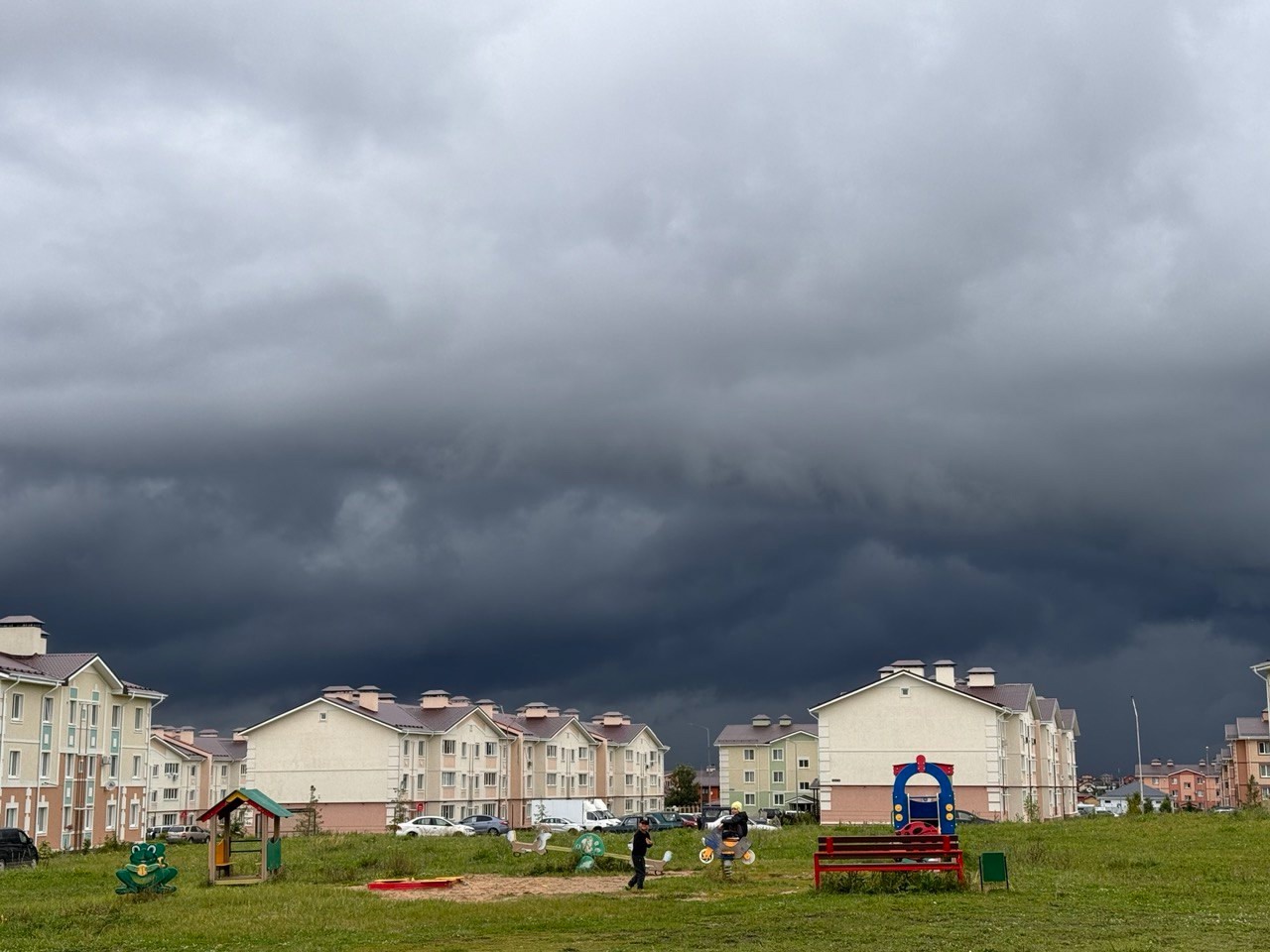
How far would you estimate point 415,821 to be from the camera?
257 ft

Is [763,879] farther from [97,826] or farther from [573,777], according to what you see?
[573,777]

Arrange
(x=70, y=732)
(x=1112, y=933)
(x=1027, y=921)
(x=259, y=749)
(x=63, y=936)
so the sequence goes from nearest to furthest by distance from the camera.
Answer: (x=1112, y=933) → (x=1027, y=921) → (x=63, y=936) → (x=70, y=732) → (x=259, y=749)

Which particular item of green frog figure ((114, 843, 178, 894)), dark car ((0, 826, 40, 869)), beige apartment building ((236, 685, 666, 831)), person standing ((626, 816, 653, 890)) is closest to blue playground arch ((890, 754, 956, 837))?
person standing ((626, 816, 653, 890))

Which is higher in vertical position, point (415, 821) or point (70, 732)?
point (70, 732)

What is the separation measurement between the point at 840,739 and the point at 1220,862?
47.8 metres

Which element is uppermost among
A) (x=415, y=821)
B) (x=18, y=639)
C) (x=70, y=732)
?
(x=18, y=639)

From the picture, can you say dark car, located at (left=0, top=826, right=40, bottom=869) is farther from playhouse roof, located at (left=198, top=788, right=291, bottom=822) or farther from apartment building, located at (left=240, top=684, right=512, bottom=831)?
apartment building, located at (left=240, top=684, right=512, bottom=831)

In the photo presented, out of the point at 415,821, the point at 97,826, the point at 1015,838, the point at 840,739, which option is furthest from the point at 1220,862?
the point at 97,826

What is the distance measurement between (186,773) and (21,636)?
65.5m

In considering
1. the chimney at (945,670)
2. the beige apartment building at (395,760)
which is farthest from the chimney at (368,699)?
the chimney at (945,670)

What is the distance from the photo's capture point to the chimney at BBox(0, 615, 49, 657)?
70562 mm

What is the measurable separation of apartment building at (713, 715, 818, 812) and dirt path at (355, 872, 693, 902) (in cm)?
10115

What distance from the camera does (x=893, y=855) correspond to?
26.6 m

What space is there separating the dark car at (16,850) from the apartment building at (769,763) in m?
88.8
